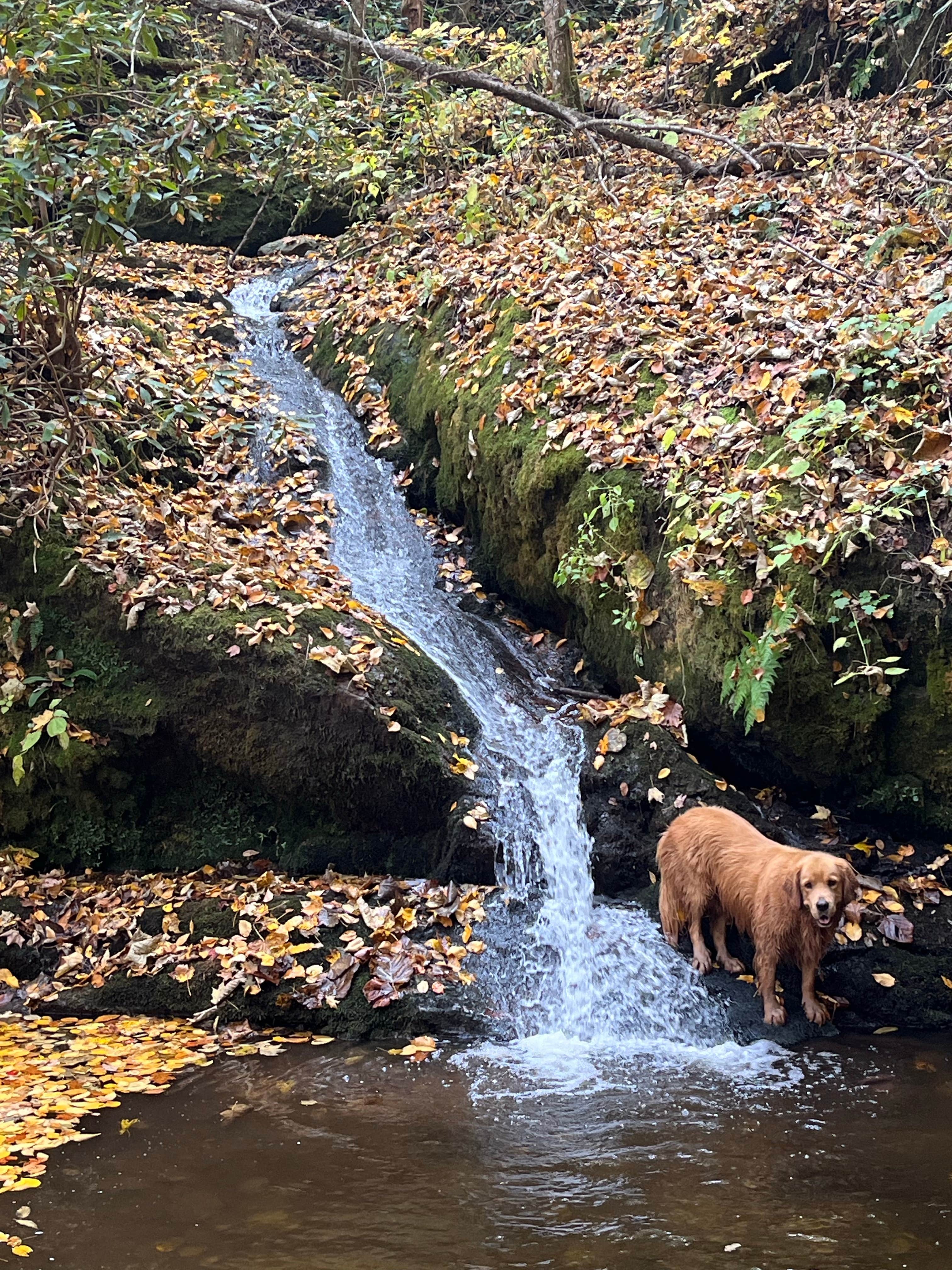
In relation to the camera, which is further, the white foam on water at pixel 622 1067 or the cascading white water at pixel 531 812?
the cascading white water at pixel 531 812

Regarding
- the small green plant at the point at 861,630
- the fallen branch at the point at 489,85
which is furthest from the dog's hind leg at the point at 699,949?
the fallen branch at the point at 489,85

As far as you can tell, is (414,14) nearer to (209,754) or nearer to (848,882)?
(209,754)

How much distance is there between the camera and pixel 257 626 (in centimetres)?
698

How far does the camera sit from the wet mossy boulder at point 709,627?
599cm

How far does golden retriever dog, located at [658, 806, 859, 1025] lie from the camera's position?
16.6 feet

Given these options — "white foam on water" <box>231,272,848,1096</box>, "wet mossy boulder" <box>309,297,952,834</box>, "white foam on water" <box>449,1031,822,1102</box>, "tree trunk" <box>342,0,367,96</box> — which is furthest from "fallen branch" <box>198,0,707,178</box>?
"white foam on water" <box>449,1031,822,1102</box>

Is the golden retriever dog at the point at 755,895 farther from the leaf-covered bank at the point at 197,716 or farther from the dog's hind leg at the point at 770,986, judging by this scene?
the leaf-covered bank at the point at 197,716

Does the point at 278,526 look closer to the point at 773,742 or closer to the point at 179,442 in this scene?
the point at 179,442

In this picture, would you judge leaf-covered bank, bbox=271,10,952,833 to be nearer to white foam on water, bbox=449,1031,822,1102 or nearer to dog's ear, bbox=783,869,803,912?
dog's ear, bbox=783,869,803,912

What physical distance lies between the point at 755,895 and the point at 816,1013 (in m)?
0.69

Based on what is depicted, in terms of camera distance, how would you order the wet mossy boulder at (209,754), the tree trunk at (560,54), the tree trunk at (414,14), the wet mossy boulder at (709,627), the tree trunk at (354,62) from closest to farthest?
the wet mossy boulder at (709,627) → the wet mossy boulder at (209,754) → the tree trunk at (560,54) → the tree trunk at (354,62) → the tree trunk at (414,14)

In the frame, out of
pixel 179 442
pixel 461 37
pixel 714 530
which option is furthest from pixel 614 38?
pixel 714 530

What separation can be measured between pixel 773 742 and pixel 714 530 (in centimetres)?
147

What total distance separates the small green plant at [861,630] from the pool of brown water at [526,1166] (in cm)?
207
